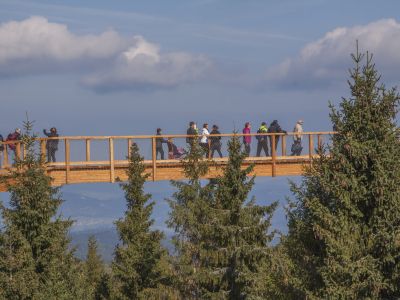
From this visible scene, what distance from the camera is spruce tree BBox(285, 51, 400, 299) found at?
1822cm

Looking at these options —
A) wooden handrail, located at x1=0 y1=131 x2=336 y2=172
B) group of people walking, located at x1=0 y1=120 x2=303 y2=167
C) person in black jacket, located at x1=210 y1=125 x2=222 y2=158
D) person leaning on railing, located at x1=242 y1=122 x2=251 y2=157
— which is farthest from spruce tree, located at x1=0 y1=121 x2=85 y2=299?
person leaning on railing, located at x1=242 y1=122 x2=251 y2=157

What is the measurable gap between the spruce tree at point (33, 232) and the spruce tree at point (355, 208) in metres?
12.6

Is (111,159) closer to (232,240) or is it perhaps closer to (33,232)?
(33,232)

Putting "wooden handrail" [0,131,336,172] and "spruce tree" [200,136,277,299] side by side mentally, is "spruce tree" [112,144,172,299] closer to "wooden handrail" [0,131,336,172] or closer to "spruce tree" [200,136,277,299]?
"wooden handrail" [0,131,336,172]

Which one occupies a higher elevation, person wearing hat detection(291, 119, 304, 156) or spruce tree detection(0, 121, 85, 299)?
person wearing hat detection(291, 119, 304, 156)

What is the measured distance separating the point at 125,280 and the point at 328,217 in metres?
26.3

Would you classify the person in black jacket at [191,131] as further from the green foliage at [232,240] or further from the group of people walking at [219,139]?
the green foliage at [232,240]

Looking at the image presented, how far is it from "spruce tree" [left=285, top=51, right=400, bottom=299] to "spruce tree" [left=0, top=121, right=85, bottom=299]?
496 inches

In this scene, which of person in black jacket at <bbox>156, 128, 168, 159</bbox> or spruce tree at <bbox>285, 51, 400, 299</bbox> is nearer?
spruce tree at <bbox>285, 51, 400, 299</bbox>

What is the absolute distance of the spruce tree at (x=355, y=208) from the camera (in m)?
18.2

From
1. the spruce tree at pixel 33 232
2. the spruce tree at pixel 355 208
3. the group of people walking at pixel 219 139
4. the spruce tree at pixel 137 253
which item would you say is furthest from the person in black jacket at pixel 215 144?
the spruce tree at pixel 355 208

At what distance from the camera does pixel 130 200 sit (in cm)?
4491

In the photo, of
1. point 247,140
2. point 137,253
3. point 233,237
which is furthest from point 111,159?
point 233,237

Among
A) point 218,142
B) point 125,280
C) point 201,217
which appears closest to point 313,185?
point 201,217
